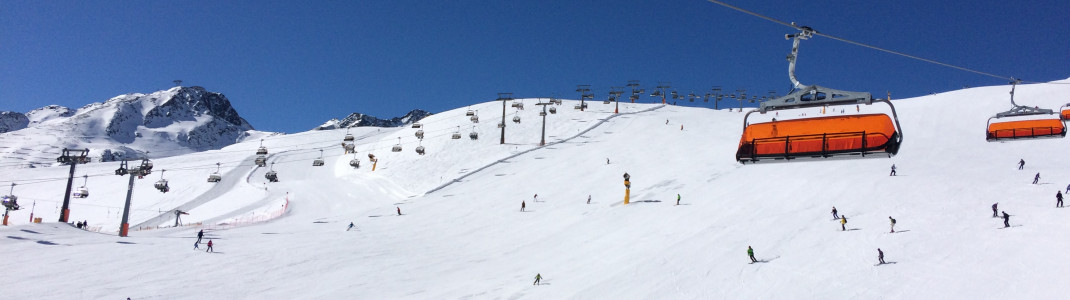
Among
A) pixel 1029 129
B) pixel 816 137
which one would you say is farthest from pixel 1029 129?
pixel 816 137

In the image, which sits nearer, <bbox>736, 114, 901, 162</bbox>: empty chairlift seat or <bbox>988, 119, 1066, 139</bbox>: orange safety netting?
<bbox>736, 114, 901, 162</bbox>: empty chairlift seat

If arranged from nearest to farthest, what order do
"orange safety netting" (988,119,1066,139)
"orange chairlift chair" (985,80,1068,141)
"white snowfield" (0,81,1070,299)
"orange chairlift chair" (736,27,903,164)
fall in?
"orange chairlift chair" (736,27,903,164), "orange chairlift chair" (985,80,1068,141), "orange safety netting" (988,119,1066,139), "white snowfield" (0,81,1070,299)

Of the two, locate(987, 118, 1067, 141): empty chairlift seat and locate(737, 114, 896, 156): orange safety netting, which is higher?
locate(987, 118, 1067, 141): empty chairlift seat

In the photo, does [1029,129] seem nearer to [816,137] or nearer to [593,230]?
[816,137]

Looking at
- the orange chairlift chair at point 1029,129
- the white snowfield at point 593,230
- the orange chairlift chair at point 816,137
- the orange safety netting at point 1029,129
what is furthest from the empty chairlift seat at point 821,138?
the orange safety netting at point 1029,129

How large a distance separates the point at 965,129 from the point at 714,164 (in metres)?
26.0

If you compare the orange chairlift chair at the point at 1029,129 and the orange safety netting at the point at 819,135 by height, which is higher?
the orange chairlift chair at the point at 1029,129

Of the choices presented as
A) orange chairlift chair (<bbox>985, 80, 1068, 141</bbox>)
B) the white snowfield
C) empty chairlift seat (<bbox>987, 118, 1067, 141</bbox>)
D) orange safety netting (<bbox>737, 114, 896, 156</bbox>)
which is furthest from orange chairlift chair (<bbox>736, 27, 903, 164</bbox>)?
empty chairlift seat (<bbox>987, 118, 1067, 141</bbox>)

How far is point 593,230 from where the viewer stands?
33.3m

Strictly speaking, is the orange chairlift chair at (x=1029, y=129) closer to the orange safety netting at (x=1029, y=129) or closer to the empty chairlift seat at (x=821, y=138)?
the orange safety netting at (x=1029, y=129)

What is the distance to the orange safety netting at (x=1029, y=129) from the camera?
20844mm

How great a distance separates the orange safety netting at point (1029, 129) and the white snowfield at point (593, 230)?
13.4ft

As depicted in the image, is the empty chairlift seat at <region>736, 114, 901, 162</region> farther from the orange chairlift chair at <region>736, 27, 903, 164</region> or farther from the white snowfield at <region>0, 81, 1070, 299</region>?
the white snowfield at <region>0, 81, 1070, 299</region>

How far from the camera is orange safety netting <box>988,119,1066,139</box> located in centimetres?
2084
